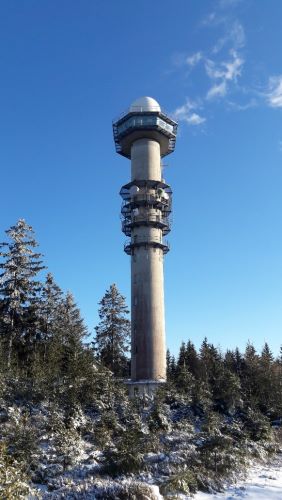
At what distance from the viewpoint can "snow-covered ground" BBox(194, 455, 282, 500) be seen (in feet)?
55.2

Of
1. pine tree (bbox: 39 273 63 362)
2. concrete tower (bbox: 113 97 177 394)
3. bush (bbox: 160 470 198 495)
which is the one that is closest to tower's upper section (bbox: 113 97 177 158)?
concrete tower (bbox: 113 97 177 394)

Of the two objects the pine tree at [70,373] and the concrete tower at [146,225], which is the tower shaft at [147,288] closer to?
the concrete tower at [146,225]

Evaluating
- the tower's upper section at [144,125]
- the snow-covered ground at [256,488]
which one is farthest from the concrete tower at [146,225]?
the snow-covered ground at [256,488]

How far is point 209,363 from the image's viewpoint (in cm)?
5012

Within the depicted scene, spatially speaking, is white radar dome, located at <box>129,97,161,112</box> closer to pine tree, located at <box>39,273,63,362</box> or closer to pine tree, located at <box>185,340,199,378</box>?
pine tree, located at <box>39,273,63,362</box>

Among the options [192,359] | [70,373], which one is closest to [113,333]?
[192,359]

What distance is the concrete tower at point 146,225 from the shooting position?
1378 inches

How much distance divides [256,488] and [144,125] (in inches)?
1205

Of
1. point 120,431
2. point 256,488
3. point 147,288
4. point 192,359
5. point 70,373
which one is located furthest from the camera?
point 192,359

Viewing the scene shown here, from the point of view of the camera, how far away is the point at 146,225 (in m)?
37.6

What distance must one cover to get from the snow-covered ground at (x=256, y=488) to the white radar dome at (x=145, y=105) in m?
31.1

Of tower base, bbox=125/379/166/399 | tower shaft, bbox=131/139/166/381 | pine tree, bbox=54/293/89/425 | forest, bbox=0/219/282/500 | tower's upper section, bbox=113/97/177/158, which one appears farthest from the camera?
tower's upper section, bbox=113/97/177/158

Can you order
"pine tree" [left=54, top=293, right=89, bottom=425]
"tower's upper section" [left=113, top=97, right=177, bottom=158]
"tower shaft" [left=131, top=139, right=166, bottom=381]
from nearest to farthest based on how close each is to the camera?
"pine tree" [left=54, top=293, right=89, bottom=425], "tower shaft" [left=131, top=139, right=166, bottom=381], "tower's upper section" [left=113, top=97, right=177, bottom=158]

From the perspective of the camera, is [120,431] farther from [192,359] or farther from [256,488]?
[192,359]
